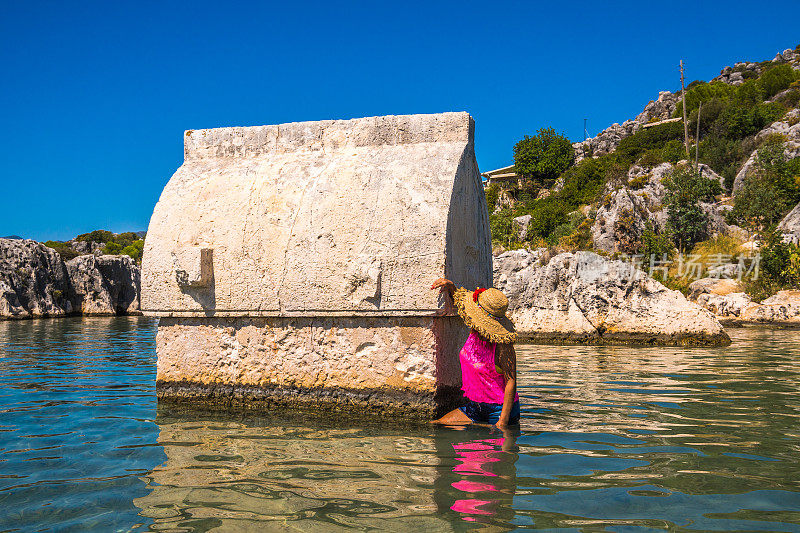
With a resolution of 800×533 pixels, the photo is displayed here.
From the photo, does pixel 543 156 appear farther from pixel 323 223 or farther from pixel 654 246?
pixel 323 223

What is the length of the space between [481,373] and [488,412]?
0.33m

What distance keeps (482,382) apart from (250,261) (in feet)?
7.32

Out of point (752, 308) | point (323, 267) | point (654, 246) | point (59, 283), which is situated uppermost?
point (654, 246)

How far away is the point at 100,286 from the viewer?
31.9 meters

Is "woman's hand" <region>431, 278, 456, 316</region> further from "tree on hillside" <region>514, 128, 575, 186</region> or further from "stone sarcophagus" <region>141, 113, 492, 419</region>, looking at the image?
"tree on hillside" <region>514, 128, 575, 186</region>

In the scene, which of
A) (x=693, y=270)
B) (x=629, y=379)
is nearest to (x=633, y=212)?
(x=693, y=270)

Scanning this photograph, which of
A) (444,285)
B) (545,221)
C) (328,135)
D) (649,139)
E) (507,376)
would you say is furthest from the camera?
(649,139)

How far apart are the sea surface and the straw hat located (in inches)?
29.4

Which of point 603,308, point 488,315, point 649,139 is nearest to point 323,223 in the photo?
point 488,315

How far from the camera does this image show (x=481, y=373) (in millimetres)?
4281

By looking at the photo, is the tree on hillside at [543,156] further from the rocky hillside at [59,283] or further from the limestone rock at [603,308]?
the limestone rock at [603,308]

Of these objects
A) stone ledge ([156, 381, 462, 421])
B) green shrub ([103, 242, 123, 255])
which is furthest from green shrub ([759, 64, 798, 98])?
green shrub ([103, 242, 123, 255])

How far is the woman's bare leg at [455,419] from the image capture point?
4.36 meters

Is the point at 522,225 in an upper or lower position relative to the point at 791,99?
lower
